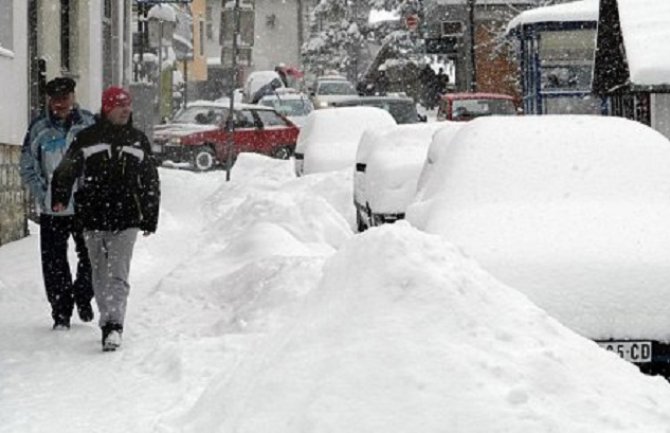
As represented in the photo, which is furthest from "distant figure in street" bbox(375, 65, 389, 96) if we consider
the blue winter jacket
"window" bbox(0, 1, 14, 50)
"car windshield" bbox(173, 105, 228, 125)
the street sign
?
the blue winter jacket

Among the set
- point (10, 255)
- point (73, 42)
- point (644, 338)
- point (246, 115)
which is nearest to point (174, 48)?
point (246, 115)

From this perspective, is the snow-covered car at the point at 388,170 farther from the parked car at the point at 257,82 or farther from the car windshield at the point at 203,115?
the parked car at the point at 257,82

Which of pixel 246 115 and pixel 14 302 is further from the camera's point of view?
pixel 246 115

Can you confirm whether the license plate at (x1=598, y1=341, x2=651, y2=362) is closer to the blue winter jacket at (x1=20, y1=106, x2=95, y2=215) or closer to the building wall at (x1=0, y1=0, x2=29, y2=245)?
the blue winter jacket at (x1=20, y1=106, x2=95, y2=215)

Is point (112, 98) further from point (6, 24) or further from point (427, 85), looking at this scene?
point (427, 85)

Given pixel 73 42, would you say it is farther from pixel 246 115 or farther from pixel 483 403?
pixel 483 403

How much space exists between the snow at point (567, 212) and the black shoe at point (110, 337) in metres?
2.01

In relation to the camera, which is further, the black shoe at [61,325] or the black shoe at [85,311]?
the black shoe at [85,311]

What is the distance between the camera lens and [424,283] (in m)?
4.68

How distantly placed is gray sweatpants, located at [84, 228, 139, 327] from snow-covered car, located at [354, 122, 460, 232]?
152 inches

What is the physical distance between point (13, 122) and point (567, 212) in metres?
8.64

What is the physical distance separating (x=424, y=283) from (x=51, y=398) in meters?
2.66

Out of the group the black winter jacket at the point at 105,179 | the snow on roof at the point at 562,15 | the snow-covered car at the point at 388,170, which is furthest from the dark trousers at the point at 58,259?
the snow on roof at the point at 562,15

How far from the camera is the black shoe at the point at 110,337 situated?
764cm
